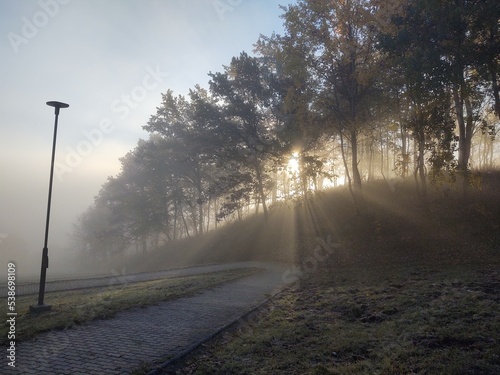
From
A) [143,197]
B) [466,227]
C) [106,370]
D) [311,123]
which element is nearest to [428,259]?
[466,227]

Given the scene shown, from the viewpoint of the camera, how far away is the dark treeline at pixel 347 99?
1555 centimetres

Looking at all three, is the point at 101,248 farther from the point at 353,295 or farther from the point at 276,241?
the point at 353,295

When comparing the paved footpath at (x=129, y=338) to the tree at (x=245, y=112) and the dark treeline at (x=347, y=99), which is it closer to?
the dark treeline at (x=347, y=99)

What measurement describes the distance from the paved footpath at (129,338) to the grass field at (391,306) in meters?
0.57

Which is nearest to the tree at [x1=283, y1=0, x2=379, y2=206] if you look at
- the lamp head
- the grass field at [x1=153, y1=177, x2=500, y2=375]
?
the grass field at [x1=153, y1=177, x2=500, y2=375]

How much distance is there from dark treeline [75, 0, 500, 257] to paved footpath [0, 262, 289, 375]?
11919 mm

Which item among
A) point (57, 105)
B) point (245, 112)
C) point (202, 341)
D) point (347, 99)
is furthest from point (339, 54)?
point (202, 341)

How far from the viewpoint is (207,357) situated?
20.1 ft

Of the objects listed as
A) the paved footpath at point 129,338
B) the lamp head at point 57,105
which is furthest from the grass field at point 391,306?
the lamp head at point 57,105

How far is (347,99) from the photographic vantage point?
21953mm

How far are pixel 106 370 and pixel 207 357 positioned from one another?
1.55 metres

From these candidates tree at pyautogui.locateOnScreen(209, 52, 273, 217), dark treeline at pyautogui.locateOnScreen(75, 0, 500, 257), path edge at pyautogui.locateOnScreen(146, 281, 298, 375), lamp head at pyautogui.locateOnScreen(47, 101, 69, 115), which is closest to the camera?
path edge at pyautogui.locateOnScreen(146, 281, 298, 375)

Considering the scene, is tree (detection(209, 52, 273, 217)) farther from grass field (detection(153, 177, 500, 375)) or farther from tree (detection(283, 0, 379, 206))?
grass field (detection(153, 177, 500, 375))

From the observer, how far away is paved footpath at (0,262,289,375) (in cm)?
547
